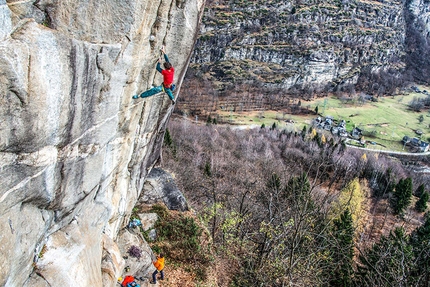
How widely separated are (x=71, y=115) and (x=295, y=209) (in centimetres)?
1201

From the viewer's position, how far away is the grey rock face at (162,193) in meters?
19.7

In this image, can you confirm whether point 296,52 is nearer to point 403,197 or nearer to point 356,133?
point 356,133

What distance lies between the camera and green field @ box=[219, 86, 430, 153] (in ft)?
271

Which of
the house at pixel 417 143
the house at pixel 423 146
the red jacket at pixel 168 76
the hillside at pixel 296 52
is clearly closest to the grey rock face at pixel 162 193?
the red jacket at pixel 168 76

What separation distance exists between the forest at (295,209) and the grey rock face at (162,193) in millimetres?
1802

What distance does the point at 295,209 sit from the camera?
1564 centimetres

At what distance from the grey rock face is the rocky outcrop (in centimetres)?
8818

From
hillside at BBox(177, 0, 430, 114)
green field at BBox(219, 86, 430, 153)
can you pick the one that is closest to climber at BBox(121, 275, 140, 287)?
green field at BBox(219, 86, 430, 153)

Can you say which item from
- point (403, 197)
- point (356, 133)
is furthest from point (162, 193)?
point (356, 133)

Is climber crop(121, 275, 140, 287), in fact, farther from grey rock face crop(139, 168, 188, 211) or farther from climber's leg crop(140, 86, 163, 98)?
climber's leg crop(140, 86, 163, 98)

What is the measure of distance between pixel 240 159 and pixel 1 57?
4748 cm

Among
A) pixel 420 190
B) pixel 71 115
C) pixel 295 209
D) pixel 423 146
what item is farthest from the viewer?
pixel 423 146

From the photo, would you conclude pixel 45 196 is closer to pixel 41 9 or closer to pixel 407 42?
pixel 41 9

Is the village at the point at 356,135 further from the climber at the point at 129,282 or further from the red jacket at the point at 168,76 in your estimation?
the red jacket at the point at 168,76
